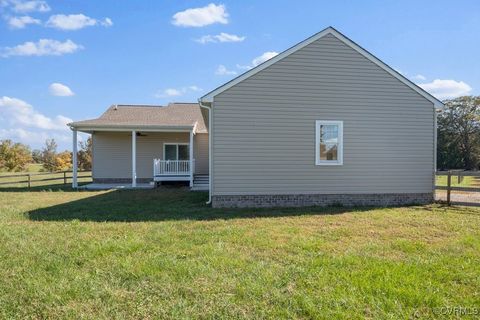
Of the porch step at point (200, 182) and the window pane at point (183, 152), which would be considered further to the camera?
the window pane at point (183, 152)

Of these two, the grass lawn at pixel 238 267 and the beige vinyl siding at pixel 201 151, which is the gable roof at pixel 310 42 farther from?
the beige vinyl siding at pixel 201 151

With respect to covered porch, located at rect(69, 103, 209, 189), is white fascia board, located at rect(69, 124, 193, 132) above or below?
above

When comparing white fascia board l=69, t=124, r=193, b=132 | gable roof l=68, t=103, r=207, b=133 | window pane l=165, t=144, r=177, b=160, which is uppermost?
gable roof l=68, t=103, r=207, b=133

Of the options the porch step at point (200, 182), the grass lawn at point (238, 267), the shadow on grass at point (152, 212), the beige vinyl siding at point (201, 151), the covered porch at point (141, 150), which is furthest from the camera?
the beige vinyl siding at point (201, 151)

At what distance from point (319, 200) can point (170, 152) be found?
11.0 metres

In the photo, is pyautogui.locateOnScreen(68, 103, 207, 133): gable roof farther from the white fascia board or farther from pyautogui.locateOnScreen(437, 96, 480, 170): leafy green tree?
pyautogui.locateOnScreen(437, 96, 480, 170): leafy green tree

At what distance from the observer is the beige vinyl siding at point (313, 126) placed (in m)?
9.81

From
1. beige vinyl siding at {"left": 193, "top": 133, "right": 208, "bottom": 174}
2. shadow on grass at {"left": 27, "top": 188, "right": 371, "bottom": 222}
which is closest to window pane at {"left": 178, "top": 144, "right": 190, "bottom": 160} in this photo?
beige vinyl siding at {"left": 193, "top": 133, "right": 208, "bottom": 174}

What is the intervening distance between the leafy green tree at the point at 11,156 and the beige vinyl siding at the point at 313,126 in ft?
108

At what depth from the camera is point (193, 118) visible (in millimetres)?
19141

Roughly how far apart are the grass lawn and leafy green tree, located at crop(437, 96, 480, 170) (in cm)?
3122

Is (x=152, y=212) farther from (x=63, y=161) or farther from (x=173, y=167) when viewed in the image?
(x=63, y=161)

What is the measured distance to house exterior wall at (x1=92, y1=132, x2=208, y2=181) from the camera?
18578 mm


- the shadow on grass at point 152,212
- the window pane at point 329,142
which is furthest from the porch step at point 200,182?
the window pane at point 329,142
